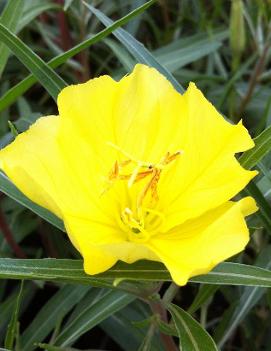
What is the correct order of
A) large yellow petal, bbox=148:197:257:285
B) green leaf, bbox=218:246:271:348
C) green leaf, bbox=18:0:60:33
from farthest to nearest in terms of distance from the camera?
1. green leaf, bbox=18:0:60:33
2. green leaf, bbox=218:246:271:348
3. large yellow petal, bbox=148:197:257:285

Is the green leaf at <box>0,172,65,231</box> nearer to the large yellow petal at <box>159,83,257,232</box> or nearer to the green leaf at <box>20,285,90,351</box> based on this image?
the large yellow petal at <box>159,83,257,232</box>

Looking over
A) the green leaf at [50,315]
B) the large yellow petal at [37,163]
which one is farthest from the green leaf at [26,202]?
the green leaf at [50,315]

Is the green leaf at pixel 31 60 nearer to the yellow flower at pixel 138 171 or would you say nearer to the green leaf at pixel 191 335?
the yellow flower at pixel 138 171

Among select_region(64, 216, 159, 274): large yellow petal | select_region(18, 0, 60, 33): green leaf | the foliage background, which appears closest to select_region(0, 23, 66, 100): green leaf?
the foliage background

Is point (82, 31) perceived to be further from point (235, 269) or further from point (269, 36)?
point (235, 269)

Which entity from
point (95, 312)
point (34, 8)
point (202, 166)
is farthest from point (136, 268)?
point (34, 8)
